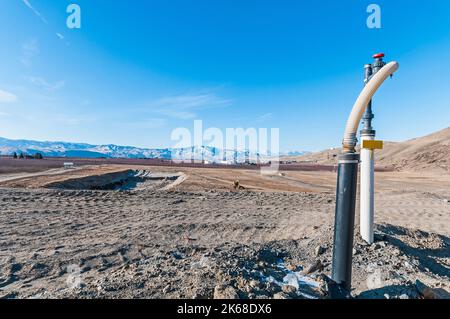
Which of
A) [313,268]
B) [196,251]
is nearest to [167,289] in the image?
[196,251]

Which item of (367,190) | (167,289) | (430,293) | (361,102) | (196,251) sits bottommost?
(196,251)

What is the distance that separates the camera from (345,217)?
331 centimetres

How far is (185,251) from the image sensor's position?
5.03 meters

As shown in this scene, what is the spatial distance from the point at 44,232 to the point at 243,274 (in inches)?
254

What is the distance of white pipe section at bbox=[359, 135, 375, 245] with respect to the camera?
192 inches

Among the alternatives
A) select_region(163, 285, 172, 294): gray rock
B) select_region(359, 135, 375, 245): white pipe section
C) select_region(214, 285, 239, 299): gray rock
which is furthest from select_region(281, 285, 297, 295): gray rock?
select_region(359, 135, 375, 245): white pipe section

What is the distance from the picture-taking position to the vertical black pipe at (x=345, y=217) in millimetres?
3258

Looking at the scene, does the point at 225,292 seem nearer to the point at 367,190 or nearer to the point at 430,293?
the point at 430,293

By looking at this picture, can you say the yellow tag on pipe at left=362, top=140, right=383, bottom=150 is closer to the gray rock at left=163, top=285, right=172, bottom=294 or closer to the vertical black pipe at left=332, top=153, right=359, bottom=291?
the vertical black pipe at left=332, top=153, right=359, bottom=291

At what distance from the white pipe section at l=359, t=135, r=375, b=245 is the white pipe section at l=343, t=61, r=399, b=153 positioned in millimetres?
1618

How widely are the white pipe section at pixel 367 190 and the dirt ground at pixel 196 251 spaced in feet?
1.16

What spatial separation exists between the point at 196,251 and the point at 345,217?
293 centimetres

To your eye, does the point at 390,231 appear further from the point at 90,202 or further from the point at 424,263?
the point at 90,202
